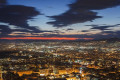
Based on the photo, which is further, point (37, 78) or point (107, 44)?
point (107, 44)

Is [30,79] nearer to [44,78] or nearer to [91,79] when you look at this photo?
[44,78]

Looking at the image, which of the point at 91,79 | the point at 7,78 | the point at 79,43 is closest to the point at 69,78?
the point at 91,79

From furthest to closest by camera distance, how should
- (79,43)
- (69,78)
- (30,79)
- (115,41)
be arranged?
(79,43) → (115,41) → (69,78) → (30,79)

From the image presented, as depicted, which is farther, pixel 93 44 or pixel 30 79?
pixel 93 44

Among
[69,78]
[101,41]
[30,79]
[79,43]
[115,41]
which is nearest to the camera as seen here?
[30,79]

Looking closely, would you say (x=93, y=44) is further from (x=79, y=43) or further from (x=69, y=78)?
(x=69, y=78)

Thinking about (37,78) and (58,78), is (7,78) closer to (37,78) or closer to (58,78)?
(37,78)

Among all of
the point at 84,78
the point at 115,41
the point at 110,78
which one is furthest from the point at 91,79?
the point at 115,41
